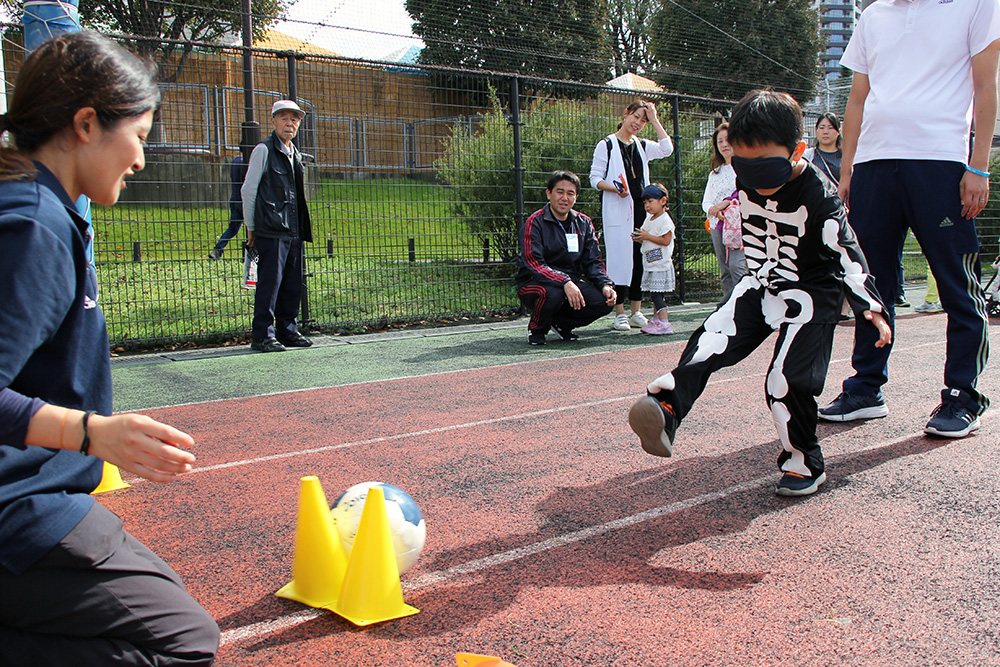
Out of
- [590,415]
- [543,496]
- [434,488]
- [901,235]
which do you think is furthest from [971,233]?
[434,488]

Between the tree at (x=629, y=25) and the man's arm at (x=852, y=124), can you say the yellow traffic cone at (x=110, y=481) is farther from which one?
the tree at (x=629, y=25)

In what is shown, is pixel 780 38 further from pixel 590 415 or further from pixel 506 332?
pixel 590 415

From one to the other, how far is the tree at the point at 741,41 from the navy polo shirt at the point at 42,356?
3167 centimetres

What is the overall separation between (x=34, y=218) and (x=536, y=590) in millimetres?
1837

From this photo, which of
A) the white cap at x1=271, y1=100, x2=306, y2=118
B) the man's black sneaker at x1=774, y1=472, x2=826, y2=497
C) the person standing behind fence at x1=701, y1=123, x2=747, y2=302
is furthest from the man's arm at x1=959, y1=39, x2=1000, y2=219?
the white cap at x1=271, y1=100, x2=306, y2=118

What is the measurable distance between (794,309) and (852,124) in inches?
72.2

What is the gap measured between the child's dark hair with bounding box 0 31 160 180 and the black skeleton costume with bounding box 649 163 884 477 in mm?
2250

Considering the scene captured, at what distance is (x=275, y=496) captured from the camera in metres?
3.69

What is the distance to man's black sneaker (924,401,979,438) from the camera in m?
4.21

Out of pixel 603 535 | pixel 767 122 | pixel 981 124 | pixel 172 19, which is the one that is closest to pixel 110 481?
pixel 603 535

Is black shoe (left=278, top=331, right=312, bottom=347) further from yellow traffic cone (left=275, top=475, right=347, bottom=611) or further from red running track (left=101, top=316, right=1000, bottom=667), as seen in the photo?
yellow traffic cone (left=275, top=475, right=347, bottom=611)

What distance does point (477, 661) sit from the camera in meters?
2.19

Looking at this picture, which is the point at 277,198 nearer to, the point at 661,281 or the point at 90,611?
the point at 661,281

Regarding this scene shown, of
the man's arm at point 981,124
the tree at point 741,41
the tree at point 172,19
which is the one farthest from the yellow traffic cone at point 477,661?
the tree at point 741,41
